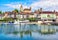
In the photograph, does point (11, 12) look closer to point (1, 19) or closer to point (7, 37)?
point (1, 19)

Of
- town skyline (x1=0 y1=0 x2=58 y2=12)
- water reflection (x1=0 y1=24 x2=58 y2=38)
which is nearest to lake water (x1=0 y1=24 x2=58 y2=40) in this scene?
water reflection (x1=0 y1=24 x2=58 y2=38)

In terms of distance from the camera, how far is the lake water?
8.99 feet

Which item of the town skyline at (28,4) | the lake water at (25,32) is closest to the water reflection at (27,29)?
the lake water at (25,32)

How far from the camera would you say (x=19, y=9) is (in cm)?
285

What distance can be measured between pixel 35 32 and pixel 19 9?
0.47 meters

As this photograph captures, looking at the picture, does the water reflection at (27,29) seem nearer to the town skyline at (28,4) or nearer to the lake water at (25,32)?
the lake water at (25,32)

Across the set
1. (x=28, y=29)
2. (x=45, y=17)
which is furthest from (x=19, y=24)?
(x=45, y=17)

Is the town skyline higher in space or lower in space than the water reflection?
higher

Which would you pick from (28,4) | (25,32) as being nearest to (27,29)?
(25,32)

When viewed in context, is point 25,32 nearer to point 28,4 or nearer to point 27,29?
point 27,29

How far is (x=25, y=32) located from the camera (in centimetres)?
280

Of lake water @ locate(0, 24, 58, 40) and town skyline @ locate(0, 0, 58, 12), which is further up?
town skyline @ locate(0, 0, 58, 12)

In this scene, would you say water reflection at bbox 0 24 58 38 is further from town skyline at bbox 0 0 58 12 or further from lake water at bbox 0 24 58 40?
town skyline at bbox 0 0 58 12

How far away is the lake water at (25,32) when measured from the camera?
2740mm
